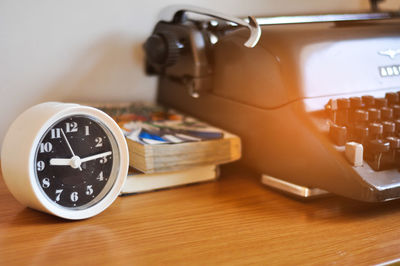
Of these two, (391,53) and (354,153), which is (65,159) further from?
(391,53)

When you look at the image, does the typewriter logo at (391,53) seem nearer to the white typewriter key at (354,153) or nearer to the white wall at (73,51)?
the white typewriter key at (354,153)

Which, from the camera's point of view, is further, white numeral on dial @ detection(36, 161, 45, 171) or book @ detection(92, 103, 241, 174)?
book @ detection(92, 103, 241, 174)

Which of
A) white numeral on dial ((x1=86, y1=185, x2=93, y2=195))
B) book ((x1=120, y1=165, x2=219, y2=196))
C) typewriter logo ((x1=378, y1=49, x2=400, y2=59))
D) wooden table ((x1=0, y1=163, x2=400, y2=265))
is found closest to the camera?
wooden table ((x1=0, y1=163, x2=400, y2=265))

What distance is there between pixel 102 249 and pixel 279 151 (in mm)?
383

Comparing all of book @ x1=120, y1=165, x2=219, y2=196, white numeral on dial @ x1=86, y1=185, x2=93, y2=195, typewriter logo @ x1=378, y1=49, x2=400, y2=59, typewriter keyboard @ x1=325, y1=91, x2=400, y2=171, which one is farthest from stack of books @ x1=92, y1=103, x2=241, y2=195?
typewriter logo @ x1=378, y1=49, x2=400, y2=59

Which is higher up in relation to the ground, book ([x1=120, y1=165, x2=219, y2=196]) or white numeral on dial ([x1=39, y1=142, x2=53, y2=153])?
white numeral on dial ([x1=39, y1=142, x2=53, y2=153])

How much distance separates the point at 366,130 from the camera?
822mm

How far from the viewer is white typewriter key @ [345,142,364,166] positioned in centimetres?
78

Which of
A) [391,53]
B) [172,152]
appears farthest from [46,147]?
[391,53]

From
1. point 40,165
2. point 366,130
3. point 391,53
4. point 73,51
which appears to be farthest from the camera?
point 73,51

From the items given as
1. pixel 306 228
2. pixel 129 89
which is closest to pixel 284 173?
pixel 306 228

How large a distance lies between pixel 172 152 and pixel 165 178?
0.07m

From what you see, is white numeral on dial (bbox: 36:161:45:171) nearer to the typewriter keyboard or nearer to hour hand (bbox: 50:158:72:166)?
hour hand (bbox: 50:158:72:166)

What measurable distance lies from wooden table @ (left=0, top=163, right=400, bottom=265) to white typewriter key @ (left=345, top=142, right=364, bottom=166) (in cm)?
9
